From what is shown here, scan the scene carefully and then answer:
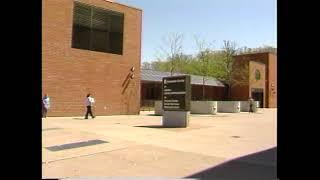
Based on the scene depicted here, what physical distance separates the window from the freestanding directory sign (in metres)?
10.9

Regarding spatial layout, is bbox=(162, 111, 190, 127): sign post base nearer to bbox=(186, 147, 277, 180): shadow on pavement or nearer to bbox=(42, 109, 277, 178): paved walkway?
bbox=(42, 109, 277, 178): paved walkway

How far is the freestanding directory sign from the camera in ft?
70.3

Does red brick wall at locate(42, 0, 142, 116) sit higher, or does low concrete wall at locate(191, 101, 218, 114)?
red brick wall at locate(42, 0, 142, 116)

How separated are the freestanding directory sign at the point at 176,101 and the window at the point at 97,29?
35.7 ft

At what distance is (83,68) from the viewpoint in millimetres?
31344

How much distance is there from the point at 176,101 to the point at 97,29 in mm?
12327

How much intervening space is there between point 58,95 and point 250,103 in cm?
2398

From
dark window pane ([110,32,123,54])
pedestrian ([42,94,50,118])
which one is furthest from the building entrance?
pedestrian ([42,94,50,118])

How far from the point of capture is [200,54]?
61406 millimetres

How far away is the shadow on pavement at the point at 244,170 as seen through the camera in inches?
359

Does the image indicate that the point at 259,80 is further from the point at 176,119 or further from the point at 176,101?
the point at 176,119

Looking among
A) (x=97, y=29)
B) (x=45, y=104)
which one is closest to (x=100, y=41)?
(x=97, y=29)

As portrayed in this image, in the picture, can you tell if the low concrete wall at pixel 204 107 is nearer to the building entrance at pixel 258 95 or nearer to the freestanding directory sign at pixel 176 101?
the freestanding directory sign at pixel 176 101
